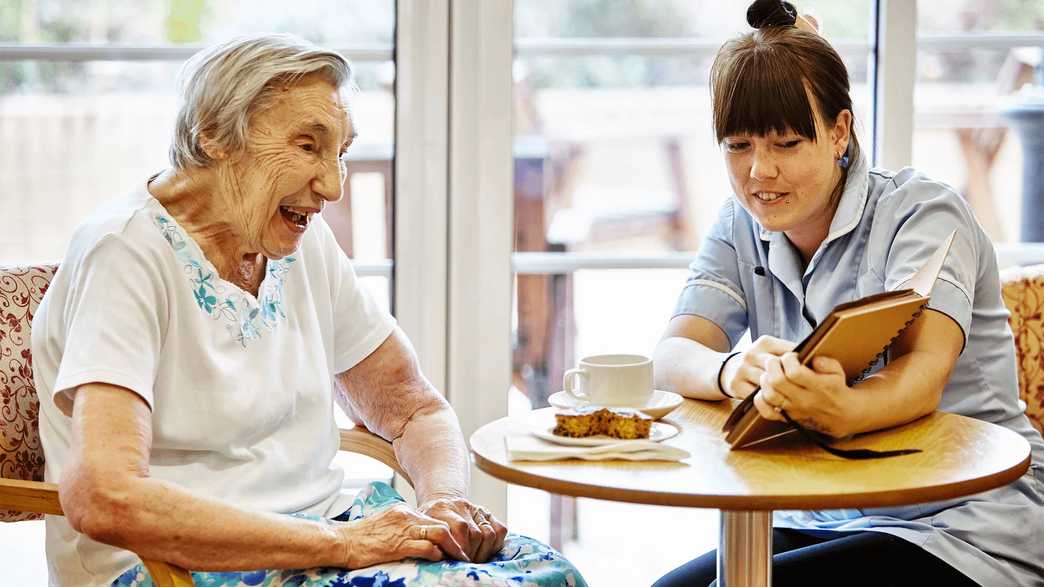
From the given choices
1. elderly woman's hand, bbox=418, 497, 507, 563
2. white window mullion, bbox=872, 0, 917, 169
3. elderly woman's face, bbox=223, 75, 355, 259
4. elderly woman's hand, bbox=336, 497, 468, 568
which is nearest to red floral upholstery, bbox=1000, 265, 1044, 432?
white window mullion, bbox=872, 0, 917, 169

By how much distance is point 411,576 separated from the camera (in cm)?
160

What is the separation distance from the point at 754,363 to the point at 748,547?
24 cm

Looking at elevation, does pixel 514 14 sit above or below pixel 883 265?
above

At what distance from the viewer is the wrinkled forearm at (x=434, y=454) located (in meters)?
1.89

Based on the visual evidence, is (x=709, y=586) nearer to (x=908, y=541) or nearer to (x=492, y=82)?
(x=908, y=541)

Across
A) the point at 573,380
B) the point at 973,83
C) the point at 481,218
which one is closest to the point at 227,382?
the point at 573,380

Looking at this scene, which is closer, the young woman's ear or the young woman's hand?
the young woman's hand

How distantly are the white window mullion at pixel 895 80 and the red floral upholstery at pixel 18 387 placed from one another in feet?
6.13

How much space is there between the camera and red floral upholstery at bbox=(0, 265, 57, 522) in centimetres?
182

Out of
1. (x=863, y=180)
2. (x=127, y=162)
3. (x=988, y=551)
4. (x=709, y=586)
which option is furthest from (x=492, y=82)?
(x=988, y=551)

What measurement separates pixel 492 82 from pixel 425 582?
1.37m

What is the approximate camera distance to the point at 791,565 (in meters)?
1.71

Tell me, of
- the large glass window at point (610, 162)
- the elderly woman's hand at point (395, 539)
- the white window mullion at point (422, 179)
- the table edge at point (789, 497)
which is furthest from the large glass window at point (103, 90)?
the table edge at point (789, 497)

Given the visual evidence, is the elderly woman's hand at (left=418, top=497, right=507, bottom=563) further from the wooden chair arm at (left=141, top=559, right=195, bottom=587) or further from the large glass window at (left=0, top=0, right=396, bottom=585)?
the large glass window at (left=0, top=0, right=396, bottom=585)
